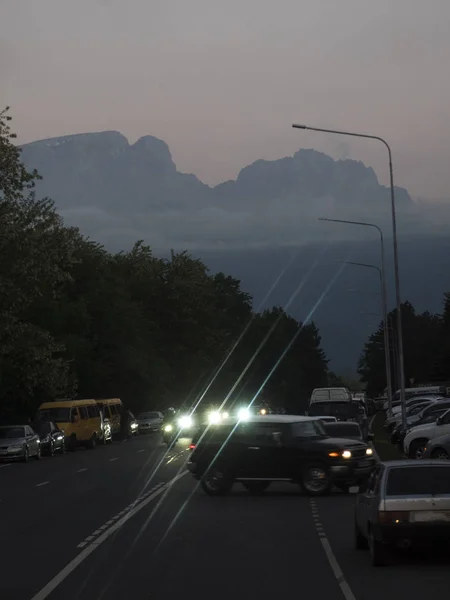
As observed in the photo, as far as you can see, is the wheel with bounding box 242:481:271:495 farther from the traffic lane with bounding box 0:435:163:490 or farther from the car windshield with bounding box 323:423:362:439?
the traffic lane with bounding box 0:435:163:490

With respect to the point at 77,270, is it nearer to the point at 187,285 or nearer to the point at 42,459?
the point at 187,285

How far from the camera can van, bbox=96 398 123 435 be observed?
233 ft

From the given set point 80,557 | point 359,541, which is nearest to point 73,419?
point 359,541

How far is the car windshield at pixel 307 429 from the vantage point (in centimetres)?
2759

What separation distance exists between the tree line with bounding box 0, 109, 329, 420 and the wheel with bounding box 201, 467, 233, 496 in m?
23.7

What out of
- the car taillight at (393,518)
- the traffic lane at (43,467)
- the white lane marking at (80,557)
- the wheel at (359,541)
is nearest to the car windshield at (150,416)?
the traffic lane at (43,467)

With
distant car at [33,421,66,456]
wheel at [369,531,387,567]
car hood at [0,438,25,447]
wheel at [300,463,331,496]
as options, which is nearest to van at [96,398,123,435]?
distant car at [33,421,66,456]

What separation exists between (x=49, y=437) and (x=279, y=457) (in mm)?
28179

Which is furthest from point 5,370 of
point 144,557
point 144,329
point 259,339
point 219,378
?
point 259,339

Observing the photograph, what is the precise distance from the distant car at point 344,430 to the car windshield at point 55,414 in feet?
92.1

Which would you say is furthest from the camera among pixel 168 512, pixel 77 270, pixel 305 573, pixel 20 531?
pixel 77 270

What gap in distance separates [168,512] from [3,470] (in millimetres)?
20852

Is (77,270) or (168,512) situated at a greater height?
(77,270)

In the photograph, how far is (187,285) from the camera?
385 feet
